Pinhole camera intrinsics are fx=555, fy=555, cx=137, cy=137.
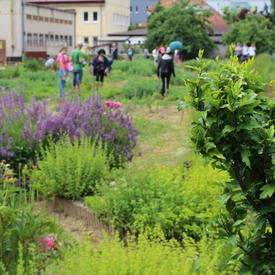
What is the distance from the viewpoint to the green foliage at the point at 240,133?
2.09 metres

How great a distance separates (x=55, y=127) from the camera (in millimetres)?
7023

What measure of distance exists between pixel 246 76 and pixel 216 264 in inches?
70.0

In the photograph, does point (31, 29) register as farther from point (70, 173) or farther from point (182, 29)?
point (70, 173)

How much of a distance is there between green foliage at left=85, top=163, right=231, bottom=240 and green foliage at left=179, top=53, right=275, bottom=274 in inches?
84.3

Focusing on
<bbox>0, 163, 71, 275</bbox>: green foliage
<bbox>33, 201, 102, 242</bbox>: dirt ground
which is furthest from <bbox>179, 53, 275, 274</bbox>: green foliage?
<bbox>33, 201, 102, 242</bbox>: dirt ground

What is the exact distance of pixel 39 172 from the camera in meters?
5.89

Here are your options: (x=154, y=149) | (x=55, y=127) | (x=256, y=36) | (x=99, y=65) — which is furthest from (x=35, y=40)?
(x=55, y=127)

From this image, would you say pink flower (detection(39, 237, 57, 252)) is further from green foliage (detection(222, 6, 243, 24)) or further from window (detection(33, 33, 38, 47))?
green foliage (detection(222, 6, 243, 24))

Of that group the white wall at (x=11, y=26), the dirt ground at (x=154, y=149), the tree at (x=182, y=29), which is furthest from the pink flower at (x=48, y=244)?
the tree at (x=182, y=29)

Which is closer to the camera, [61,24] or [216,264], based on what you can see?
[216,264]

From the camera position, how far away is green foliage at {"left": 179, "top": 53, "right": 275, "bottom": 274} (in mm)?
2092

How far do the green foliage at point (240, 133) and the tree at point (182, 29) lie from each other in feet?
140

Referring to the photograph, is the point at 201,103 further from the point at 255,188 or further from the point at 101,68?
the point at 101,68

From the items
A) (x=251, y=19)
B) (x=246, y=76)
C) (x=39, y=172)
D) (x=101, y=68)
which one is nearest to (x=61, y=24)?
(x=251, y=19)
